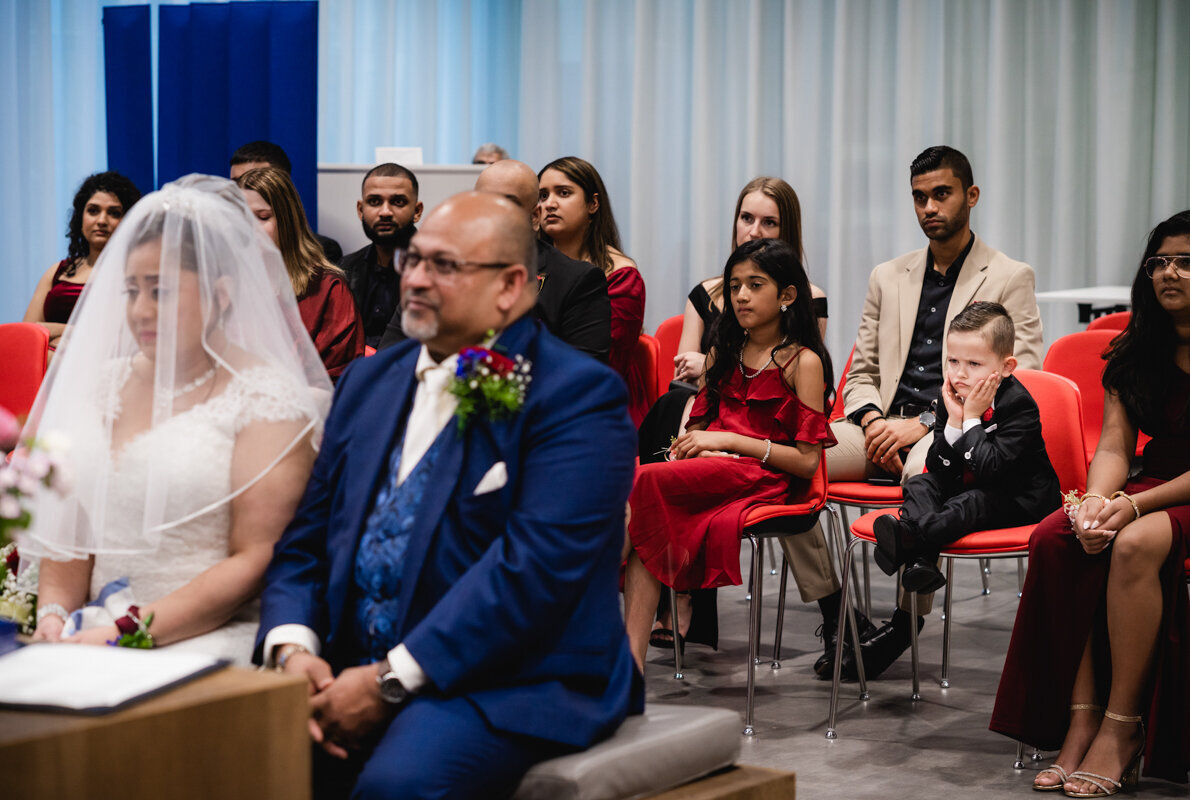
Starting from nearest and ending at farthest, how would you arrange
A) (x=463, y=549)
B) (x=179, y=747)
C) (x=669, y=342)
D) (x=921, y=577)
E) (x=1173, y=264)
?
(x=179, y=747)
(x=463, y=549)
(x=1173, y=264)
(x=921, y=577)
(x=669, y=342)

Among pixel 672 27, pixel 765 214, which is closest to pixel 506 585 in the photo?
pixel 765 214

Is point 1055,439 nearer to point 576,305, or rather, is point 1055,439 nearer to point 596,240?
point 576,305

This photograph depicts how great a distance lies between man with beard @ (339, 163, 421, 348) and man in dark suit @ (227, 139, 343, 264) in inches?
15.7

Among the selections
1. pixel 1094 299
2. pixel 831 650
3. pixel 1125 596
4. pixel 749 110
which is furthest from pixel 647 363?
pixel 749 110

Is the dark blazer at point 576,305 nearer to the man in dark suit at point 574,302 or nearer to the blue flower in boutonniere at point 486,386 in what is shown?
the man in dark suit at point 574,302

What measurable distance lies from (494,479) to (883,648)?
2.39 metres

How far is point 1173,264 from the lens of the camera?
3203mm

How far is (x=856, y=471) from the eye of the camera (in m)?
4.27

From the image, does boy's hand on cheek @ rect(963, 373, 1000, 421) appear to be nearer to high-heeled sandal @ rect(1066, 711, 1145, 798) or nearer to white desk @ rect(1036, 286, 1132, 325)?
high-heeled sandal @ rect(1066, 711, 1145, 798)

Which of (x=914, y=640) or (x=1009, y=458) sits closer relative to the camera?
(x=1009, y=458)

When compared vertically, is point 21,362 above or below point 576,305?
below

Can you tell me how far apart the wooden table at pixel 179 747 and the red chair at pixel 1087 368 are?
3.36 meters

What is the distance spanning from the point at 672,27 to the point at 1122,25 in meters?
2.37

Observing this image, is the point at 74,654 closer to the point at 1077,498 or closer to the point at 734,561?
the point at 734,561
